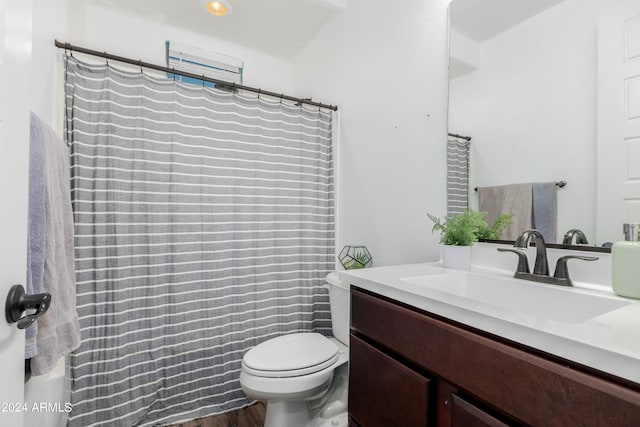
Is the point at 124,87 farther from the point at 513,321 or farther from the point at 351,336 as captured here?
the point at 513,321

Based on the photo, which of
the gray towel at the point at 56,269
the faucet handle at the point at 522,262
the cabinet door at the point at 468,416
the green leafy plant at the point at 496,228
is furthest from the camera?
the green leafy plant at the point at 496,228

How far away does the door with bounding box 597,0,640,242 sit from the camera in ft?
2.65

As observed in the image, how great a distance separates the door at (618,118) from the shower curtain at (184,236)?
139cm

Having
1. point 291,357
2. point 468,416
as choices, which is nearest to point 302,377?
point 291,357

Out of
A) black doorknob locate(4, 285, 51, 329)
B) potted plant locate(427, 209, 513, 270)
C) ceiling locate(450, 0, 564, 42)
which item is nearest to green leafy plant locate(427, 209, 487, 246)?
potted plant locate(427, 209, 513, 270)

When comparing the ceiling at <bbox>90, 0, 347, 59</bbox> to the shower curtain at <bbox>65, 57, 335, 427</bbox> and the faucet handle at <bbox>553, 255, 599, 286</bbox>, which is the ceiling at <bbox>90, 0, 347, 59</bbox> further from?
the faucet handle at <bbox>553, 255, 599, 286</bbox>

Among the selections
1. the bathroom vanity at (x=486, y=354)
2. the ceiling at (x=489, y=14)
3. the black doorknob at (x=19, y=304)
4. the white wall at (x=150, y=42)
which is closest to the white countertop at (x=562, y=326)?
the bathroom vanity at (x=486, y=354)

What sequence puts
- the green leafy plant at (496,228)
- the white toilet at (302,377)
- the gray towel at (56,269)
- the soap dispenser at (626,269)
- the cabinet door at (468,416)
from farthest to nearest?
1. the white toilet at (302,377)
2. the green leafy plant at (496,228)
3. the gray towel at (56,269)
4. the soap dispenser at (626,269)
5. the cabinet door at (468,416)

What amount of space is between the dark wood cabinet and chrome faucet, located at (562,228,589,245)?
23.0 inches

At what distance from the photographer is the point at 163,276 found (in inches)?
60.6

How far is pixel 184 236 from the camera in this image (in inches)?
62.6

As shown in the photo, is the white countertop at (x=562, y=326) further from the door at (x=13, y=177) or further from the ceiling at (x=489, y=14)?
the ceiling at (x=489, y=14)

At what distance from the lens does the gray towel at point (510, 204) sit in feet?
3.43

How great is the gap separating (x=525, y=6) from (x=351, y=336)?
136 centimetres
